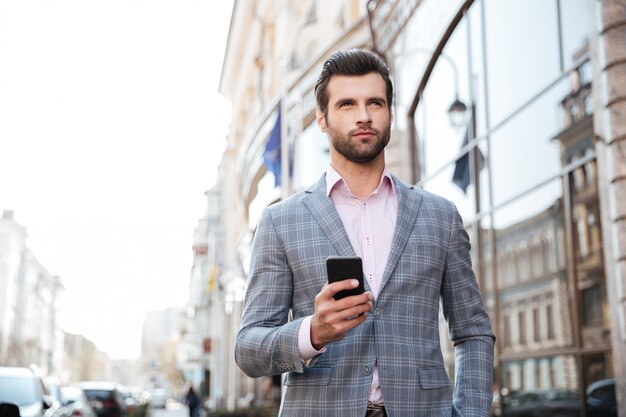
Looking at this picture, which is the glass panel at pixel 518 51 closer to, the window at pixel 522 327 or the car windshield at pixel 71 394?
the window at pixel 522 327

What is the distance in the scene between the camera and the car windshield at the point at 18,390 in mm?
10281

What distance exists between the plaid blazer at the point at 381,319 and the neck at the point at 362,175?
9 cm

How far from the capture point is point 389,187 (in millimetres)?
2875

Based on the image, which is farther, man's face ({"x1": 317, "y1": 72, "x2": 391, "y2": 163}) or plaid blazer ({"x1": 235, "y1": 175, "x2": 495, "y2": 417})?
man's face ({"x1": 317, "y1": 72, "x2": 391, "y2": 163})

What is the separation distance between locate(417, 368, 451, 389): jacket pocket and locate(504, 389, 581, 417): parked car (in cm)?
784

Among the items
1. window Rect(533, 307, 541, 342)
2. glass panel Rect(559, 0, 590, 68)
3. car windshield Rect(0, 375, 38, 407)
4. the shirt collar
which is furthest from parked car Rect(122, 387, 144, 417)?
the shirt collar

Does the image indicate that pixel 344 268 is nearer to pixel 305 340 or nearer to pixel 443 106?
pixel 305 340

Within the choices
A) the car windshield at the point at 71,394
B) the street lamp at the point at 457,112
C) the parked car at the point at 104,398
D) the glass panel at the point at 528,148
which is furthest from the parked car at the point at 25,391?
the parked car at the point at 104,398

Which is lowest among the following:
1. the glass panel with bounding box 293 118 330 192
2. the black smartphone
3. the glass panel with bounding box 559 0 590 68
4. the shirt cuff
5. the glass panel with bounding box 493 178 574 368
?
the shirt cuff

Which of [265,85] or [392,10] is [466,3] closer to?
[392,10]

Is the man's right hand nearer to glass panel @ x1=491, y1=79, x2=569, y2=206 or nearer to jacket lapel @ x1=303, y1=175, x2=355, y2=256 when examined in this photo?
jacket lapel @ x1=303, y1=175, x2=355, y2=256

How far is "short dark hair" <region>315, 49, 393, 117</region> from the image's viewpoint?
8.96 ft

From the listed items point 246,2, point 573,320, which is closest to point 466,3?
point 573,320

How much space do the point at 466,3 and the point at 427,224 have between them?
11224mm
